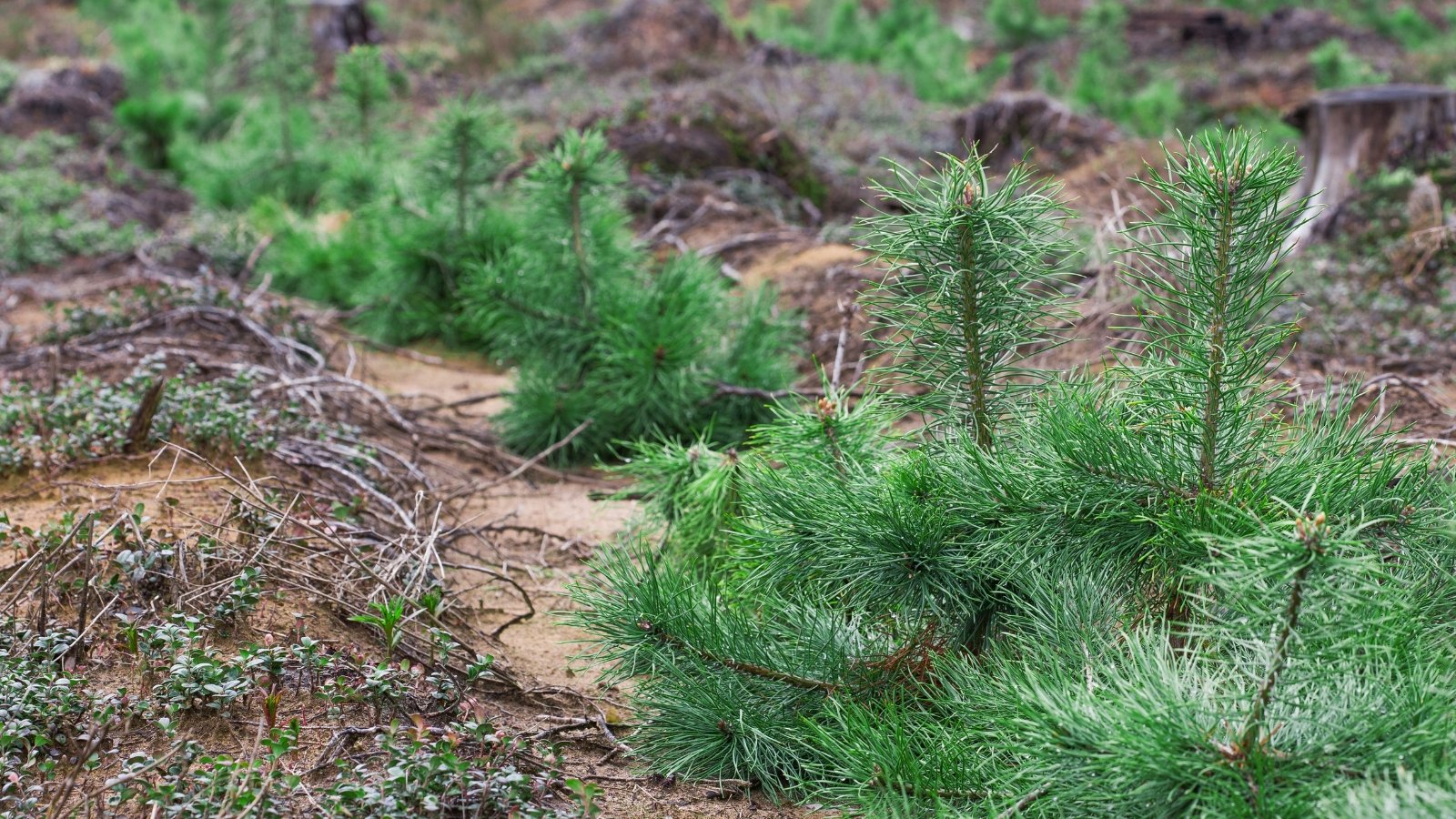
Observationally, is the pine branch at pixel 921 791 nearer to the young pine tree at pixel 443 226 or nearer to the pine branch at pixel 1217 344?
the pine branch at pixel 1217 344

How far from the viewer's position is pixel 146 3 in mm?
14820

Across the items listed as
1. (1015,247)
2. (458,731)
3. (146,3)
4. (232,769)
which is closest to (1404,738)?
(1015,247)

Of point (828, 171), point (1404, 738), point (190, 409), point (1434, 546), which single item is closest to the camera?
point (1404, 738)

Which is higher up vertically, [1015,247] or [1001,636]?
[1015,247]

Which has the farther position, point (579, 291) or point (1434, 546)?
point (579, 291)

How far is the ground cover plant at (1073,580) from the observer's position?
1.27 metres

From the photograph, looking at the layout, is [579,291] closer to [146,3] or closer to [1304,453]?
[1304,453]

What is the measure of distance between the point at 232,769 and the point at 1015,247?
1346 mm

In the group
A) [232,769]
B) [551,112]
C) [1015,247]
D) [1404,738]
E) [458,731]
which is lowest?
[551,112]

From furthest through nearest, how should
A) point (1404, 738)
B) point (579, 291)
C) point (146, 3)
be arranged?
1. point (146, 3)
2. point (579, 291)
3. point (1404, 738)

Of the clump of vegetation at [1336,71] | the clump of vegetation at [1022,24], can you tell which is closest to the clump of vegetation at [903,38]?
the clump of vegetation at [1022,24]

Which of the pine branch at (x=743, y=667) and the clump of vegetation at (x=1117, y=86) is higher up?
the pine branch at (x=743, y=667)

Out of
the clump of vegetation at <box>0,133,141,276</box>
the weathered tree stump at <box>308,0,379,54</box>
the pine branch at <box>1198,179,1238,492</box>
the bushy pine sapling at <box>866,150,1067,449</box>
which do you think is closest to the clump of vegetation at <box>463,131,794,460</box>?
the bushy pine sapling at <box>866,150,1067,449</box>

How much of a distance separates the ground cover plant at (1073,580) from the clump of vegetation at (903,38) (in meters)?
10.7
